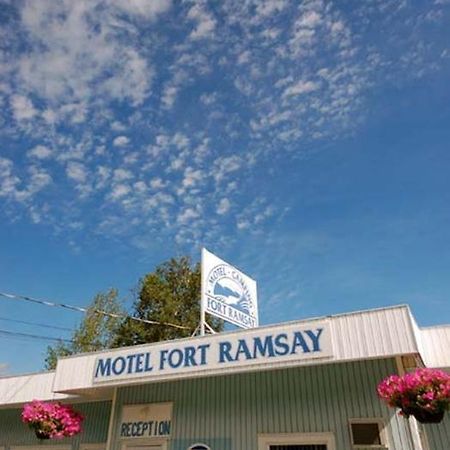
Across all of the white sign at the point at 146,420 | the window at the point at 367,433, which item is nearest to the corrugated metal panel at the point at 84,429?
the white sign at the point at 146,420

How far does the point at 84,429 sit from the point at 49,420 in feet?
6.65

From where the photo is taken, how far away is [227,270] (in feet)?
42.0

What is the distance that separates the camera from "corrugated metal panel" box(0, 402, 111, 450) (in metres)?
11.6

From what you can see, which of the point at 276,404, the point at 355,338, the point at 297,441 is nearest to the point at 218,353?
the point at 276,404

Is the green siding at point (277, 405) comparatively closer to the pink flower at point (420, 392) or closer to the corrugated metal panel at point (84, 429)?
the pink flower at point (420, 392)

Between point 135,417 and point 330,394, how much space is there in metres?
4.53

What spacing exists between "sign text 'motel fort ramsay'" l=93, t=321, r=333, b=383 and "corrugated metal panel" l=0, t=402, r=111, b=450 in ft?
7.25

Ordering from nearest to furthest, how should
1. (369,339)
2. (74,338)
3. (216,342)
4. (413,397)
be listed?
1. (413,397)
2. (369,339)
3. (216,342)
4. (74,338)

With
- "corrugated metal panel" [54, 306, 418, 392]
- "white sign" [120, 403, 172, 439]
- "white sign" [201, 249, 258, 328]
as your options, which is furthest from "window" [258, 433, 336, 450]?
"white sign" [201, 249, 258, 328]

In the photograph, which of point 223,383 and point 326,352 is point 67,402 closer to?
point 223,383

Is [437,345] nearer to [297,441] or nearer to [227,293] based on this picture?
[297,441]

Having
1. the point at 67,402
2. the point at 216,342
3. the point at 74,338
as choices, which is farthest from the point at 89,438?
the point at 74,338

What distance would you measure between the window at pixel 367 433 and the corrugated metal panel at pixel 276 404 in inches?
3.7

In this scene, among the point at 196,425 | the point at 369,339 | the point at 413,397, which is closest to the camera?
the point at 413,397
